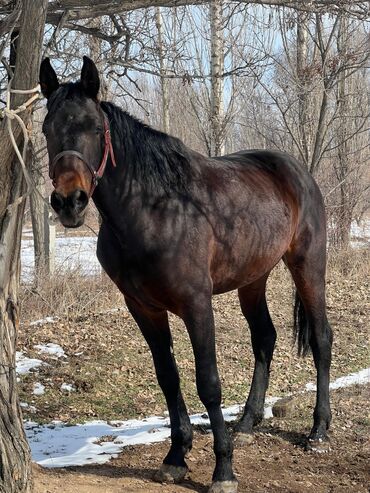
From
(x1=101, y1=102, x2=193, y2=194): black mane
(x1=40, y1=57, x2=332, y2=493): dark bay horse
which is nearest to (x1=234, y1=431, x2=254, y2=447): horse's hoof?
(x1=40, y1=57, x2=332, y2=493): dark bay horse

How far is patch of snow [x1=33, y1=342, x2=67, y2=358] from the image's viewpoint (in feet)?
20.7

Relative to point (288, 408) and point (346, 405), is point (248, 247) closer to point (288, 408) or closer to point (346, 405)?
point (288, 408)

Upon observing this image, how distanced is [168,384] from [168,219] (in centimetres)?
107

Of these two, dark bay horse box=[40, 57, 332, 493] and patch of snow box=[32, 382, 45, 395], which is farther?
patch of snow box=[32, 382, 45, 395]

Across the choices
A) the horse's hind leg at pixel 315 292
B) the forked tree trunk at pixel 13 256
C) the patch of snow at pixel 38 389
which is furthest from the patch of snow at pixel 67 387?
the forked tree trunk at pixel 13 256

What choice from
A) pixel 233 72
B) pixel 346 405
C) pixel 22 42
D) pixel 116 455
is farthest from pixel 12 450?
pixel 233 72

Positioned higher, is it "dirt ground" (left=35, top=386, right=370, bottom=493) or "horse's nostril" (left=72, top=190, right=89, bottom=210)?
"horse's nostril" (left=72, top=190, right=89, bottom=210)

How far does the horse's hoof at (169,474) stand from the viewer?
11.7 ft

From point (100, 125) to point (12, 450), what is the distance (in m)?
1.59

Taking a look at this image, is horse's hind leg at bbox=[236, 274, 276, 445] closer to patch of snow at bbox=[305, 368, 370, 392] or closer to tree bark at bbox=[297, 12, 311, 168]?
patch of snow at bbox=[305, 368, 370, 392]

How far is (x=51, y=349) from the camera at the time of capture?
21.1ft

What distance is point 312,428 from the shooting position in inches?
170

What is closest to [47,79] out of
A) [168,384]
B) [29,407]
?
[168,384]

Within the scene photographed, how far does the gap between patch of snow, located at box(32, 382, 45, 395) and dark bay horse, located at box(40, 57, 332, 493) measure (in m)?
1.95
